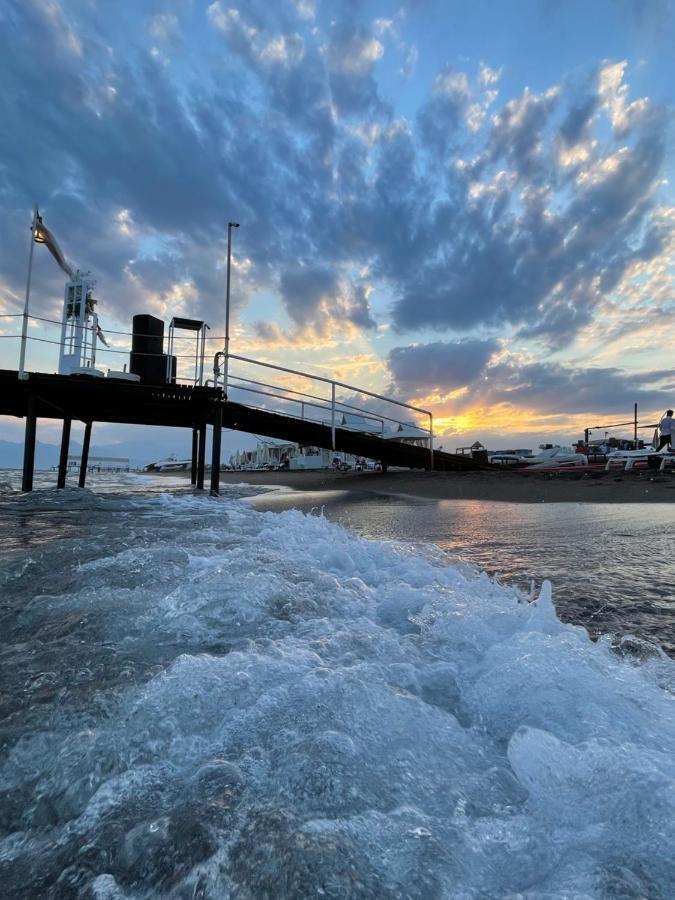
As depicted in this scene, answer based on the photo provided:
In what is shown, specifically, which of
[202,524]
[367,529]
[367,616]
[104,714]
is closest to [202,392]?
[202,524]

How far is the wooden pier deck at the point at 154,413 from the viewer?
33.6 ft

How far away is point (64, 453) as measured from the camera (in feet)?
44.7

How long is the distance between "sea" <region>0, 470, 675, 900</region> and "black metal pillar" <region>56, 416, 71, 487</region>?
12.1 metres

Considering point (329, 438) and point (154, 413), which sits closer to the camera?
point (154, 413)

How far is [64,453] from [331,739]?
48.9 feet

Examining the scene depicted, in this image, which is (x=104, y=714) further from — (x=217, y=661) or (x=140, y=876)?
(x=140, y=876)

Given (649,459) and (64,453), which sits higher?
(64,453)

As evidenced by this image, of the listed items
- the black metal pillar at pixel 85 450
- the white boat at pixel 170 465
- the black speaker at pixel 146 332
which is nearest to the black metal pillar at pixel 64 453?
the black metal pillar at pixel 85 450

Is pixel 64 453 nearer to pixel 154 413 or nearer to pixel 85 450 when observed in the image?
pixel 85 450

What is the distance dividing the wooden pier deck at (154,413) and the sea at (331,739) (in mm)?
8394

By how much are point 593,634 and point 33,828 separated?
2.26 m

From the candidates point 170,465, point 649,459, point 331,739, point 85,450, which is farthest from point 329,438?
point 170,465

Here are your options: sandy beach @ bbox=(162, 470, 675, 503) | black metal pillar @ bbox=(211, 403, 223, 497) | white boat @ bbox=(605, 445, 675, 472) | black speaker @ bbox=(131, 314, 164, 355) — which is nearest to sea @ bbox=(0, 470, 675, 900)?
sandy beach @ bbox=(162, 470, 675, 503)

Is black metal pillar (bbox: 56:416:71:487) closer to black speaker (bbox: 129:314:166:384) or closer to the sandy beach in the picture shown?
black speaker (bbox: 129:314:166:384)
